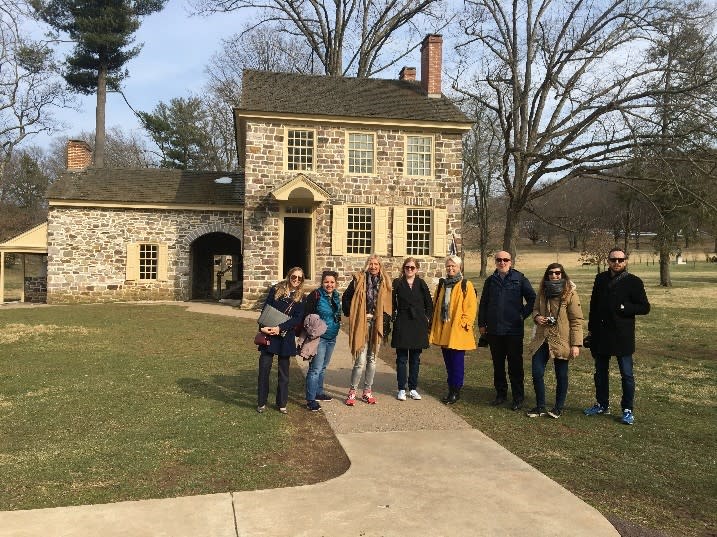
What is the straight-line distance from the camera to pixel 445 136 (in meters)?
18.9

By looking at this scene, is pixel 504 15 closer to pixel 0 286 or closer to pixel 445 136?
pixel 445 136

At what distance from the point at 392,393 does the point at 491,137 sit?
33873 mm

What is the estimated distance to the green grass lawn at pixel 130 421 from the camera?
4.46 m

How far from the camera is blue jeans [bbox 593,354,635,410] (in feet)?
20.8

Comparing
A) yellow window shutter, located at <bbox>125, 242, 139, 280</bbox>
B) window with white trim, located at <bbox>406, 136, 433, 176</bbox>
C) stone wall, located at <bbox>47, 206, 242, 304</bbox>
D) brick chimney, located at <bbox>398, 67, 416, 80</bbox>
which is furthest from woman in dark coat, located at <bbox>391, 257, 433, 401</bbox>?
brick chimney, located at <bbox>398, 67, 416, 80</bbox>

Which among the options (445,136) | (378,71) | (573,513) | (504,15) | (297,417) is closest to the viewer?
(573,513)

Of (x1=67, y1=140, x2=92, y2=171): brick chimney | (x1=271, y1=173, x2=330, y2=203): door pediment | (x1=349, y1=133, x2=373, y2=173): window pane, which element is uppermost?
(x1=67, y1=140, x2=92, y2=171): brick chimney

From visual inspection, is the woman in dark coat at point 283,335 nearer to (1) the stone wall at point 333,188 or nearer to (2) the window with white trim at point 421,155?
(1) the stone wall at point 333,188

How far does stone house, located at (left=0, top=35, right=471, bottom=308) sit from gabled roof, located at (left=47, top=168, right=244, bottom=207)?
0.27 ft

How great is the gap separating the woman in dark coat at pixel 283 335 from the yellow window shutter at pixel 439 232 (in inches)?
494

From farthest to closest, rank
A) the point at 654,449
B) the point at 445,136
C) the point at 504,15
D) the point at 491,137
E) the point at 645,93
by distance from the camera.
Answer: the point at 491,137, the point at 504,15, the point at 445,136, the point at 645,93, the point at 654,449

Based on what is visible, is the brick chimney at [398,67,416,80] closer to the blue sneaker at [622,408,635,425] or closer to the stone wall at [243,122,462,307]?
the stone wall at [243,122,462,307]

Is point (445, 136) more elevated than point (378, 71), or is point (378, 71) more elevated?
point (378, 71)

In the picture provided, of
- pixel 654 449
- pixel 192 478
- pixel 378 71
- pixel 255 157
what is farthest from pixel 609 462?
pixel 378 71
